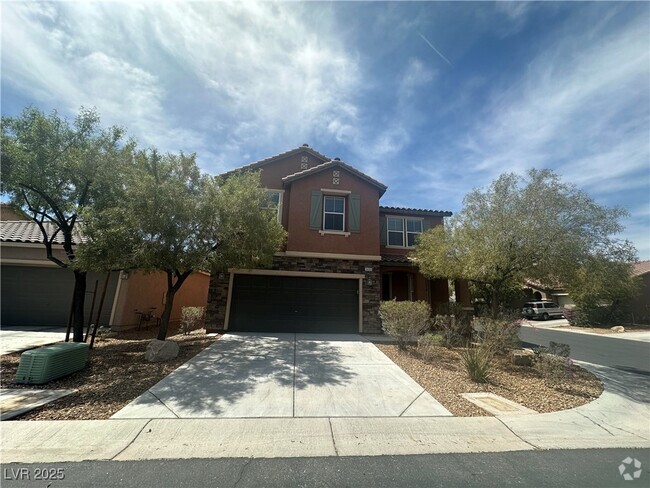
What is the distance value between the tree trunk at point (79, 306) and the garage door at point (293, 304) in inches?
201

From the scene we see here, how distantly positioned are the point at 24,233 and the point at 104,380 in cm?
1286

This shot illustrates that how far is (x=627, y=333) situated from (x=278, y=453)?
2617 cm

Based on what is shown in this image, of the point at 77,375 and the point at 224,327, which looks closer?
the point at 77,375

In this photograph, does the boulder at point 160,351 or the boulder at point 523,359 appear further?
the boulder at point 523,359

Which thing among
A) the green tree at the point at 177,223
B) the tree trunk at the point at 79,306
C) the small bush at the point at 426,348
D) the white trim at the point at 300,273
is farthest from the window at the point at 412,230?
the tree trunk at the point at 79,306

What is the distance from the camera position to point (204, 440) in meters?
4.41

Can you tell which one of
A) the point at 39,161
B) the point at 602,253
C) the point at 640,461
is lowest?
the point at 640,461

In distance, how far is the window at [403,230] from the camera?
16786mm

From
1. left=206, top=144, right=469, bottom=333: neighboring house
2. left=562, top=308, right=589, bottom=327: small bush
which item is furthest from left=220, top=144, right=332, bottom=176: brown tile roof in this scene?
left=562, top=308, right=589, bottom=327: small bush

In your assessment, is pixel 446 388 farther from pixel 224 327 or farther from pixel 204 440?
pixel 224 327

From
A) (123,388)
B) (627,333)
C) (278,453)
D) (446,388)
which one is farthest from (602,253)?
(627,333)

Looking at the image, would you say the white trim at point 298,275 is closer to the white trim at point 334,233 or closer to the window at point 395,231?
the white trim at point 334,233

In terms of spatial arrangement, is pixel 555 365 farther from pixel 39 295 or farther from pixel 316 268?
pixel 39 295

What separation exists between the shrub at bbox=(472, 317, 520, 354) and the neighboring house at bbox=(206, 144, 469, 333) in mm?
5097
